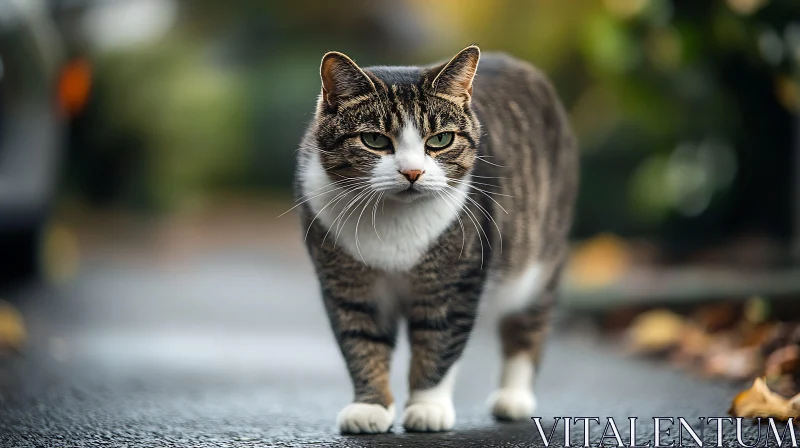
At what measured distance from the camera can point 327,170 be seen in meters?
2.80

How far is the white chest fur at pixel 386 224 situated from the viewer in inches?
111

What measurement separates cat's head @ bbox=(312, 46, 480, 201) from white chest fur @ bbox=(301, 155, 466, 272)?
8 cm

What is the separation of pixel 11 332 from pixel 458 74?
2878mm

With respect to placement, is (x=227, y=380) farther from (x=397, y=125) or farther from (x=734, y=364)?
(x=734, y=364)

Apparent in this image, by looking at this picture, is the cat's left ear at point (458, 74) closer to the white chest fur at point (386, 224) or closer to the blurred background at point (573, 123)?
the white chest fur at point (386, 224)

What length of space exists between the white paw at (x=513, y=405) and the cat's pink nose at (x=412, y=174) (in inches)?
37.5

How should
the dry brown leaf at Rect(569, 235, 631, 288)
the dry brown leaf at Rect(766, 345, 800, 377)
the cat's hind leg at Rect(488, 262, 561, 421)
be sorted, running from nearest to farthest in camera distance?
the cat's hind leg at Rect(488, 262, 561, 421) → the dry brown leaf at Rect(766, 345, 800, 377) → the dry brown leaf at Rect(569, 235, 631, 288)

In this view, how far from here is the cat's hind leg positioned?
333 cm

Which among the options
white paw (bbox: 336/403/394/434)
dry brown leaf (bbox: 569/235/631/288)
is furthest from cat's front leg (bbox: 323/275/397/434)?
dry brown leaf (bbox: 569/235/631/288)

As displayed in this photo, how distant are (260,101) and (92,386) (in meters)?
9.20

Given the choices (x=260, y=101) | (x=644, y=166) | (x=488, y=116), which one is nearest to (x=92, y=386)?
(x=488, y=116)

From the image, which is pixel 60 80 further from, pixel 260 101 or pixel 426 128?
pixel 260 101

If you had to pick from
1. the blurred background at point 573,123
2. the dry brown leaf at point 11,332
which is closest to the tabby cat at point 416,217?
the blurred background at point 573,123

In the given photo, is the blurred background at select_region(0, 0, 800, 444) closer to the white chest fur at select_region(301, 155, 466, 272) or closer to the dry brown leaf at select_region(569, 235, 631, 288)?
the dry brown leaf at select_region(569, 235, 631, 288)
